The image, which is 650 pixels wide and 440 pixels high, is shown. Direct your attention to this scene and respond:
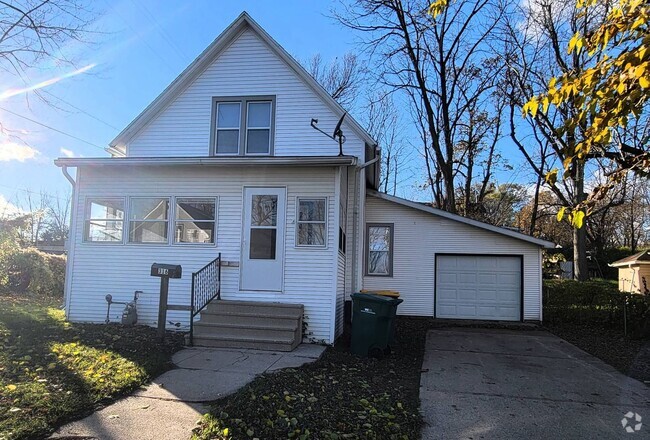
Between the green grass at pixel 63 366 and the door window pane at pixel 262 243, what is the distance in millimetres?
2151

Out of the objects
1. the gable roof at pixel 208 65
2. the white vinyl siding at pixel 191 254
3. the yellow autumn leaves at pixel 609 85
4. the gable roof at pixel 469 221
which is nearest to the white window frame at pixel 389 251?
the gable roof at pixel 469 221

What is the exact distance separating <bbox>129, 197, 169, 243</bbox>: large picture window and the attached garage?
20.8 feet

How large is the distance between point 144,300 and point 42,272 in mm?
9283

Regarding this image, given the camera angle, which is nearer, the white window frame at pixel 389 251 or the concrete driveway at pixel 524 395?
the concrete driveway at pixel 524 395

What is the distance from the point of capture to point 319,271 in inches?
346

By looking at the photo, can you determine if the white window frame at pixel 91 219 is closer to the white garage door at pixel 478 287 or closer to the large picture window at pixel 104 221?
the large picture window at pixel 104 221

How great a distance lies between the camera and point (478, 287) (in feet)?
45.0

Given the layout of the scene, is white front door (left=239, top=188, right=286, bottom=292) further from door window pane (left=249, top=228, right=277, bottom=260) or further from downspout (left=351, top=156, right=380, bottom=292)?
downspout (left=351, top=156, right=380, bottom=292)

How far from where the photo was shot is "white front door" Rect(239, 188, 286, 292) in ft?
29.6

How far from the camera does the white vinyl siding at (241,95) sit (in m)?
11.2

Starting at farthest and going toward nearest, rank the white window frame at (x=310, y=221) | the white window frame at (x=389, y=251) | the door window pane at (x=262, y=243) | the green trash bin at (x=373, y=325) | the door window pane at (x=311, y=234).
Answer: the white window frame at (x=389, y=251) → the door window pane at (x=262, y=243) → the door window pane at (x=311, y=234) → the white window frame at (x=310, y=221) → the green trash bin at (x=373, y=325)

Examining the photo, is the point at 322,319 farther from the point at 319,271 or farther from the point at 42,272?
the point at 42,272

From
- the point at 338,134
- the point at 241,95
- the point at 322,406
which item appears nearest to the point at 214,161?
the point at 338,134

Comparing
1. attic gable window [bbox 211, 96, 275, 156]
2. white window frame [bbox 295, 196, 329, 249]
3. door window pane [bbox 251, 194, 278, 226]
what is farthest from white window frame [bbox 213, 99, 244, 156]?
white window frame [bbox 295, 196, 329, 249]
